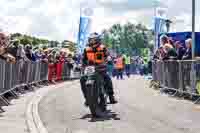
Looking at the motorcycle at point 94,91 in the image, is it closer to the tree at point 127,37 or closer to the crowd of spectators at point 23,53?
the crowd of spectators at point 23,53

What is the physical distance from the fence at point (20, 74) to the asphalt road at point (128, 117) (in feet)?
4.18

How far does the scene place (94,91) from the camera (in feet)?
44.9

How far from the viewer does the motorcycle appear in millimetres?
13609

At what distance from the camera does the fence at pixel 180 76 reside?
18250 mm

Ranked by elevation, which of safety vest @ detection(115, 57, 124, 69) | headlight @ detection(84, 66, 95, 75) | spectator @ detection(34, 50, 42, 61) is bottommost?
safety vest @ detection(115, 57, 124, 69)

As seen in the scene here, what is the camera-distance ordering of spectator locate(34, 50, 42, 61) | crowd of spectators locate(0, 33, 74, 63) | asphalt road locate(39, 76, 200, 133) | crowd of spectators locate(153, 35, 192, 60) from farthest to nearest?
spectator locate(34, 50, 42, 61), crowd of spectators locate(153, 35, 192, 60), crowd of spectators locate(0, 33, 74, 63), asphalt road locate(39, 76, 200, 133)

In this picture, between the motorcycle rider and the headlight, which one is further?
the motorcycle rider

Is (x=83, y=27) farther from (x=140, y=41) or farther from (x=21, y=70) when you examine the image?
(x=140, y=41)

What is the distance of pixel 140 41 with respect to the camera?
110m

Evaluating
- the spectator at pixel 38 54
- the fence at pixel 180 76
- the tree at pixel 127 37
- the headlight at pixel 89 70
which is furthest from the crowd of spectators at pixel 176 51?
the tree at pixel 127 37

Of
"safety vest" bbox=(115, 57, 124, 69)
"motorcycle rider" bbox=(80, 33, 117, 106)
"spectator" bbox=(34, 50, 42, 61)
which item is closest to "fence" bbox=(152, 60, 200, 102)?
"motorcycle rider" bbox=(80, 33, 117, 106)

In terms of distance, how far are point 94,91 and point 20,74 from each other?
28.4 ft

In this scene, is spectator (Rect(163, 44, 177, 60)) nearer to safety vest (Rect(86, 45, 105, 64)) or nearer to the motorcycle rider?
the motorcycle rider

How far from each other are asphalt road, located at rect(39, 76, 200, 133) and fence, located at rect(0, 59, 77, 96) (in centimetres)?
127
